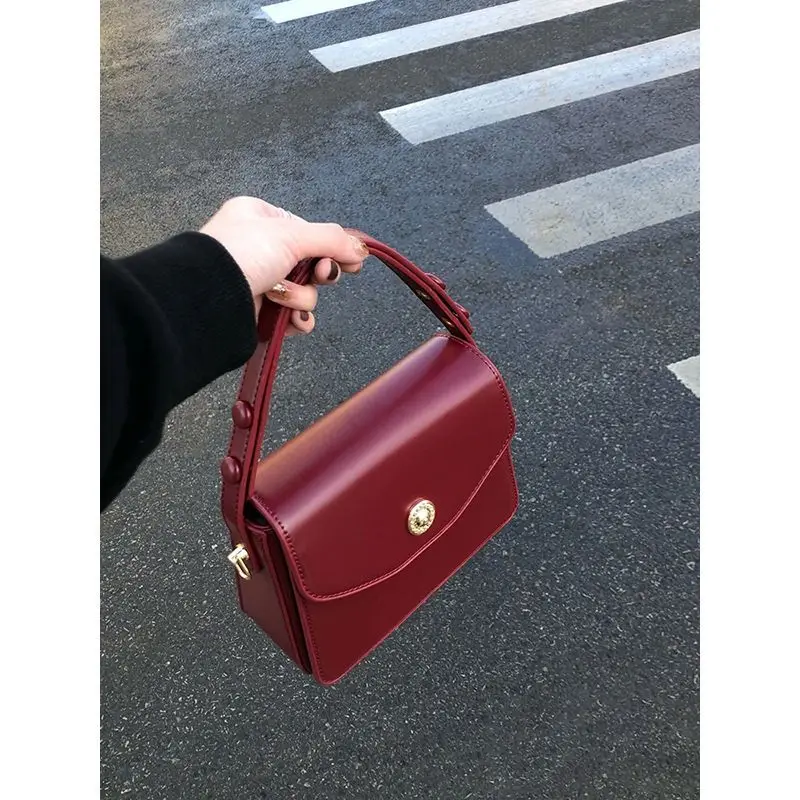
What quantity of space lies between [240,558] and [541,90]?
333 cm

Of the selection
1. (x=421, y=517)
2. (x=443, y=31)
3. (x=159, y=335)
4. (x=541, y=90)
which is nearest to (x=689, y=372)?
(x=421, y=517)

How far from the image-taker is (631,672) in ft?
5.68

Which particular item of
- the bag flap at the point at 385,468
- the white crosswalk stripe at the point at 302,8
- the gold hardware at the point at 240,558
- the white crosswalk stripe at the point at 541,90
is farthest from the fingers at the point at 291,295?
the white crosswalk stripe at the point at 302,8

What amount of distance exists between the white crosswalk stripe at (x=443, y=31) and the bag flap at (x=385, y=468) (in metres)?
3.42

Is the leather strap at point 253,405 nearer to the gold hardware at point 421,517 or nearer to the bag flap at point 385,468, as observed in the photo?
the bag flap at point 385,468

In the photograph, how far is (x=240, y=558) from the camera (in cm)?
124

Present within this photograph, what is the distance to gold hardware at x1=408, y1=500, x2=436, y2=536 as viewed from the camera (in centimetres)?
134

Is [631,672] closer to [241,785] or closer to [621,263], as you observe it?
[241,785]

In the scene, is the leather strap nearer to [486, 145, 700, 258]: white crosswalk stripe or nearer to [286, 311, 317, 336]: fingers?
[286, 311, 317, 336]: fingers

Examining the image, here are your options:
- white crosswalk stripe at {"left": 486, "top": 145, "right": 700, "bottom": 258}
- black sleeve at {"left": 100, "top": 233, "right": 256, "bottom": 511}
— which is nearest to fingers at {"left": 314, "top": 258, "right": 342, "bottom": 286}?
black sleeve at {"left": 100, "top": 233, "right": 256, "bottom": 511}

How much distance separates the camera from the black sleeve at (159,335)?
93cm

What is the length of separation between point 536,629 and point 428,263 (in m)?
1.51

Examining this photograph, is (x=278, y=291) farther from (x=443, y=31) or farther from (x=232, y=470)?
(x=443, y=31)

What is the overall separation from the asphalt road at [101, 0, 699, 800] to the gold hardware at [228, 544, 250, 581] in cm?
63
